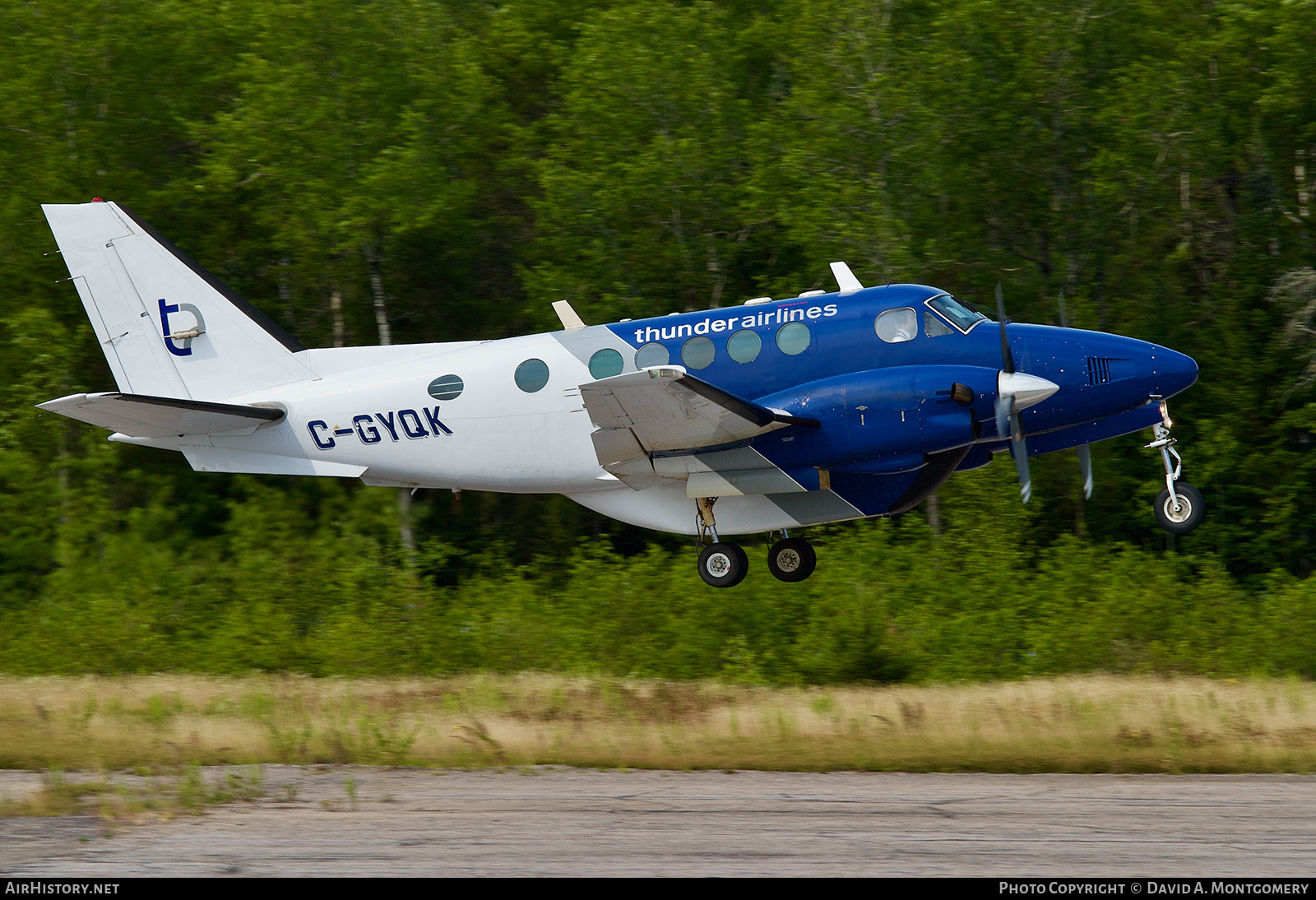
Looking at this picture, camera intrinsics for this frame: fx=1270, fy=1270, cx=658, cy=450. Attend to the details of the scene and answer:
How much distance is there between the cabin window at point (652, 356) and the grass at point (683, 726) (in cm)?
419

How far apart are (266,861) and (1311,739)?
10.8 m

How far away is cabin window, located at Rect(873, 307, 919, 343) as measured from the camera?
45.6ft

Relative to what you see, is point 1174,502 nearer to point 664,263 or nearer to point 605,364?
point 605,364

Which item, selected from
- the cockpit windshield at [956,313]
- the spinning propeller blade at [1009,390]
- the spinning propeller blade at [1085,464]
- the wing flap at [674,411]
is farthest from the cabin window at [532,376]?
the spinning propeller blade at [1085,464]

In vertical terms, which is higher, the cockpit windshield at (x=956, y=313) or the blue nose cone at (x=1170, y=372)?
the cockpit windshield at (x=956, y=313)

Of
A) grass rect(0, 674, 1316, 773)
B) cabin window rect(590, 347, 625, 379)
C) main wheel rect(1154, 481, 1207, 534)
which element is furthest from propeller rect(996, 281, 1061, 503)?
cabin window rect(590, 347, 625, 379)

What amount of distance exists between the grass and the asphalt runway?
1.03 meters

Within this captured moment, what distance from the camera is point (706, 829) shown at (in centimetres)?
952

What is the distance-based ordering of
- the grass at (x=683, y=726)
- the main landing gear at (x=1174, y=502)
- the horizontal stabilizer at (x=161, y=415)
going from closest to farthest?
the grass at (x=683, y=726), the main landing gear at (x=1174, y=502), the horizontal stabilizer at (x=161, y=415)

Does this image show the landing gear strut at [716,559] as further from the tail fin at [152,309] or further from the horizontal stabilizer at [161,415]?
the tail fin at [152,309]

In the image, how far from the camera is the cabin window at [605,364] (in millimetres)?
14555

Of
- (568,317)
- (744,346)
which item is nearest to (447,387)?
(568,317)

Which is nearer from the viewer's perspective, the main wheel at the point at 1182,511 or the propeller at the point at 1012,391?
the propeller at the point at 1012,391

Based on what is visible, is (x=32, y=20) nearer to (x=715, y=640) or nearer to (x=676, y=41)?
(x=676, y=41)
